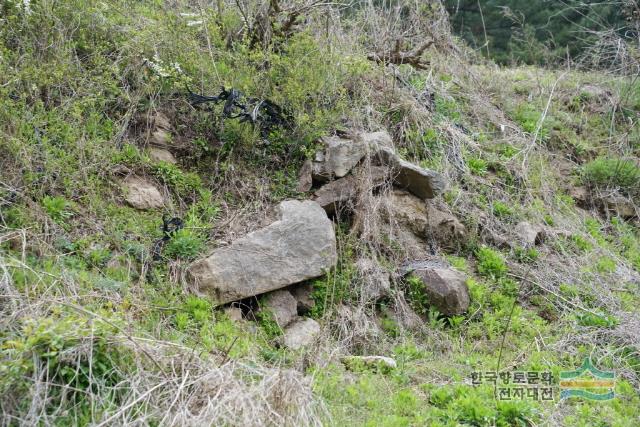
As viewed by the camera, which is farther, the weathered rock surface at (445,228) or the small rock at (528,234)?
the small rock at (528,234)

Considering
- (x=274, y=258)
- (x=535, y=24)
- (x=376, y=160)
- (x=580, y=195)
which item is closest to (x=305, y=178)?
(x=376, y=160)

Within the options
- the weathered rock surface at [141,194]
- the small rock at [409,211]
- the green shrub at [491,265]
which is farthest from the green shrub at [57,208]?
the green shrub at [491,265]

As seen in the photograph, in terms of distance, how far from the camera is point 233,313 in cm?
439

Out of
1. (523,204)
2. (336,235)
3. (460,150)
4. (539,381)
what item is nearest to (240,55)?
(336,235)

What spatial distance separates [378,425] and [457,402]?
0.57 meters

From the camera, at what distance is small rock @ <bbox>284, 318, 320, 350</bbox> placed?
432 cm

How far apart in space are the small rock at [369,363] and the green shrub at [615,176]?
475cm

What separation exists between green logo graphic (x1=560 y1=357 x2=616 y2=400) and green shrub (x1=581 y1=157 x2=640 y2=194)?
3814 mm

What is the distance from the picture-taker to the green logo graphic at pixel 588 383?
13.4 ft

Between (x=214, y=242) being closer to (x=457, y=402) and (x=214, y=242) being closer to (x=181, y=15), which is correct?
(x=457, y=402)

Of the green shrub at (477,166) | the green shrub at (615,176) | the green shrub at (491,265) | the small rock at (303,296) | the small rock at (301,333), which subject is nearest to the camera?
the small rock at (301,333)

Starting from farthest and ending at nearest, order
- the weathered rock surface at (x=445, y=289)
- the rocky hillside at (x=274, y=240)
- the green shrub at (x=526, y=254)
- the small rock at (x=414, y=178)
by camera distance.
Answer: the green shrub at (x=526, y=254) → the small rock at (x=414, y=178) → the weathered rock surface at (x=445, y=289) → the rocky hillside at (x=274, y=240)

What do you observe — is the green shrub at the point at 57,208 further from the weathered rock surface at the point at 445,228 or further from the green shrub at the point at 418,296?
the weathered rock surface at the point at 445,228

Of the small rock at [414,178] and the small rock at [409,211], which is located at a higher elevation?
the small rock at [414,178]
